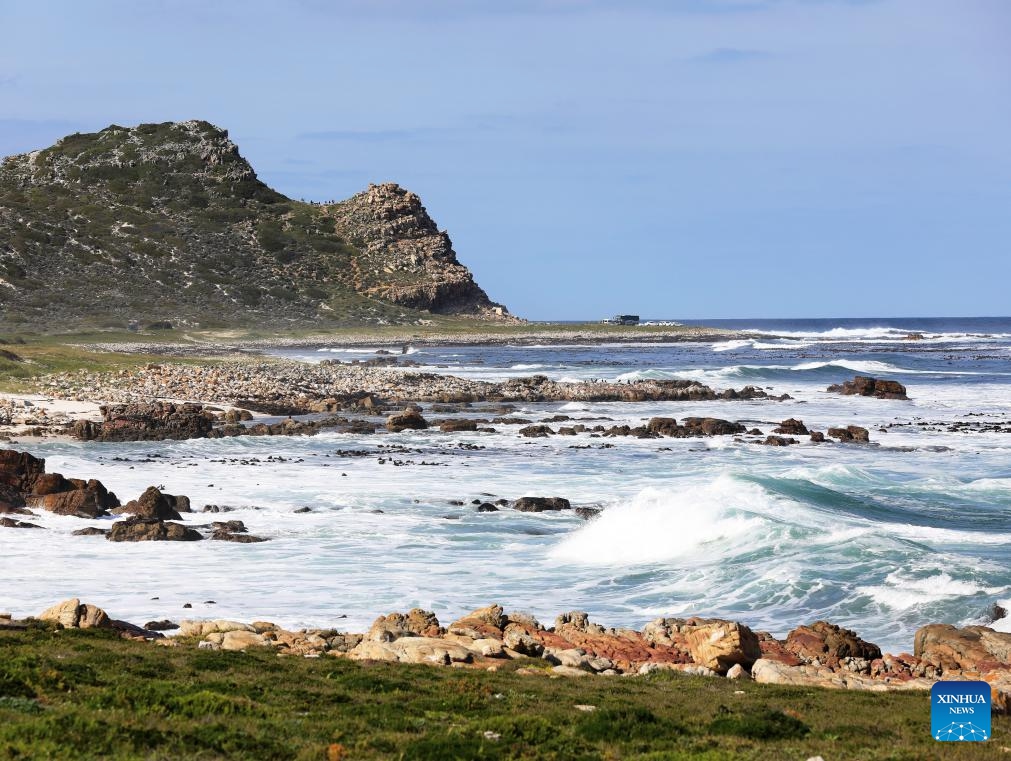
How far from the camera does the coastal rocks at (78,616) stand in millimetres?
16719

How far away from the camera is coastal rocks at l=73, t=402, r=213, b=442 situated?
40.3 meters

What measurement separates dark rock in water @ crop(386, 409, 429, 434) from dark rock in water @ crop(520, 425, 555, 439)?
14.3 feet

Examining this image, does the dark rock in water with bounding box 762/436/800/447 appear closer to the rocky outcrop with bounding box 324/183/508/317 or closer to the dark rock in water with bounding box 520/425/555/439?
the dark rock in water with bounding box 520/425/555/439

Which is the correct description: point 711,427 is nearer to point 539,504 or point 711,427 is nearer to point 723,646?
point 539,504

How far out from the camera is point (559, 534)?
26.4 metres

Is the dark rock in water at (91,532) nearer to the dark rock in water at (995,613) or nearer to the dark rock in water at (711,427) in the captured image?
the dark rock in water at (995,613)

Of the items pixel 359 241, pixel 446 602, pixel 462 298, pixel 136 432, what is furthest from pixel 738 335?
pixel 446 602

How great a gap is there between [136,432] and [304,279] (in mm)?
118154

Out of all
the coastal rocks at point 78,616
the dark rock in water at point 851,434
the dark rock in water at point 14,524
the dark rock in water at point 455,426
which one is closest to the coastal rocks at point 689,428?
the dark rock in water at point 851,434

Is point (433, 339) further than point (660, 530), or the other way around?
point (433, 339)

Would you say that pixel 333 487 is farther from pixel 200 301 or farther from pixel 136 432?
pixel 200 301

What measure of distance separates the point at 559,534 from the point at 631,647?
9.08 m

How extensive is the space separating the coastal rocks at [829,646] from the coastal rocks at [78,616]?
10.3 meters

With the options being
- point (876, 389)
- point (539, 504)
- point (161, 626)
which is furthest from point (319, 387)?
point (161, 626)
